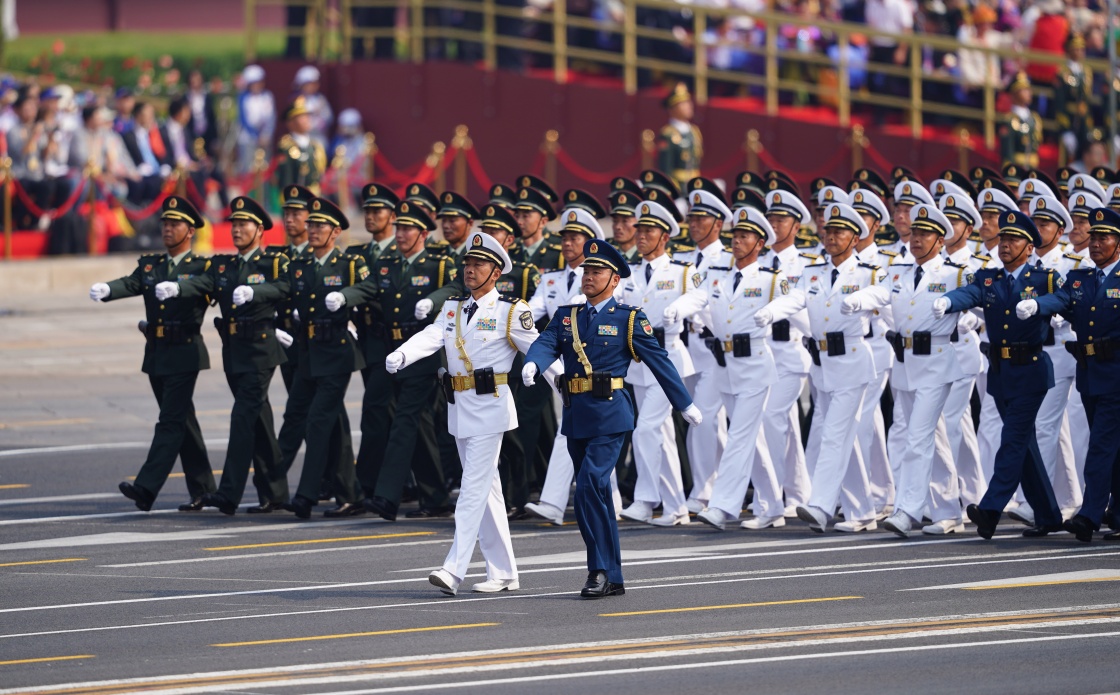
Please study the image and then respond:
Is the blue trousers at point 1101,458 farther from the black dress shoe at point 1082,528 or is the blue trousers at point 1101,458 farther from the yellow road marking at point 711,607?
the yellow road marking at point 711,607

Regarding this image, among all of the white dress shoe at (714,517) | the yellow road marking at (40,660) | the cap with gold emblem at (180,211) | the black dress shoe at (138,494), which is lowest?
the yellow road marking at (40,660)

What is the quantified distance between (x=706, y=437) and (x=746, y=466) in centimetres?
68

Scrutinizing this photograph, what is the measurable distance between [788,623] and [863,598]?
2.65ft

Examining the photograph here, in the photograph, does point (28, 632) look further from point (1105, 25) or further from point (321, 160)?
point (1105, 25)

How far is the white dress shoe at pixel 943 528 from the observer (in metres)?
14.3

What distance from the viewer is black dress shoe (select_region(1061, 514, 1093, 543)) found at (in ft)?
45.4

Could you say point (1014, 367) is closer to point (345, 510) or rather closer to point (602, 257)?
point (602, 257)

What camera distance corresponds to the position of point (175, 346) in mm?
15500

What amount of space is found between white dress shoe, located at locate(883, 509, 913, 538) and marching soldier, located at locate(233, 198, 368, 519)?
12.9 feet

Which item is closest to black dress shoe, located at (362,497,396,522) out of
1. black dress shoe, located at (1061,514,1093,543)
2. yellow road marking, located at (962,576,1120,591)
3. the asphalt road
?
the asphalt road

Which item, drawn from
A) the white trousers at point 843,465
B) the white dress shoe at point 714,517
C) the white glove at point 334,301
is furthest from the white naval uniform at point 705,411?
the white glove at point 334,301

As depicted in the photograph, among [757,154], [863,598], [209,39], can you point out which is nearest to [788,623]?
[863,598]

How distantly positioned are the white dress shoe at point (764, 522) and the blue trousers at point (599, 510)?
2.69 meters

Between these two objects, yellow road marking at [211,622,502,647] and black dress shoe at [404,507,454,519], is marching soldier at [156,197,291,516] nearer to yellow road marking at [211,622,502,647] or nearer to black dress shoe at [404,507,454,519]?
black dress shoe at [404,507,454,519]
